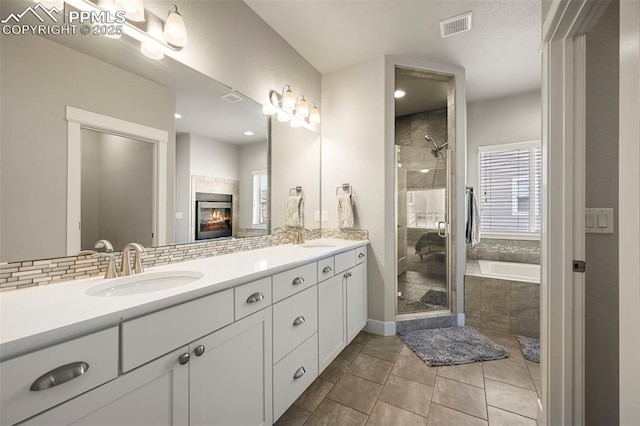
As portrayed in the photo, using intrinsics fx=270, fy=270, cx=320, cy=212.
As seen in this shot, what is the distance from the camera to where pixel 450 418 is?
1.51 metres

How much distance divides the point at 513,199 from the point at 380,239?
2203 millimetres

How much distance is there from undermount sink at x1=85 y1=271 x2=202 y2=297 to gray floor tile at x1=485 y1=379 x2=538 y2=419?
1.90 meters

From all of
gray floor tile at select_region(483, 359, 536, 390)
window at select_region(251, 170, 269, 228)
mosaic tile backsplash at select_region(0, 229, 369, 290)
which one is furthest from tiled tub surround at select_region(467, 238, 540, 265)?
window at select_region(251, 170, 269, 228)

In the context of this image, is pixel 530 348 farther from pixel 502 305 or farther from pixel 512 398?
pixel 512 398

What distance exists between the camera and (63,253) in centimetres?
110

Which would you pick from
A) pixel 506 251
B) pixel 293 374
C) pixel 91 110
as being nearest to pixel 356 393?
pixel 293 374

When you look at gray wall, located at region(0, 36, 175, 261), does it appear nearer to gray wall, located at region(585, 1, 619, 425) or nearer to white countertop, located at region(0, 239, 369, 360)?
white countertop, located at region(0, 239, 369, 360)

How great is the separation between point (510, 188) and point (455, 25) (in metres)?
2.29

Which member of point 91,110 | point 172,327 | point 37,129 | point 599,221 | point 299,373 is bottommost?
point 299,373

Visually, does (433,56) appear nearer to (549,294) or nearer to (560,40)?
(560,40)

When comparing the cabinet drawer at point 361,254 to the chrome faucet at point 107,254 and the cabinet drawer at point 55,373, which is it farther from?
the cabinet drawer at point 55,373

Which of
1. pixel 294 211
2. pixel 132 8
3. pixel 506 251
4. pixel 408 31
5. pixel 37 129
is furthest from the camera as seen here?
pixel 506 251

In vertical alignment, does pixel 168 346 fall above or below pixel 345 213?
below

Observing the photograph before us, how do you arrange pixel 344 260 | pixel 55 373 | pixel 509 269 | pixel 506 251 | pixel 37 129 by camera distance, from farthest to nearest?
1. pixel 506 251
2. pixel 509 269
3. pixel 344 260
4. pixel 37 129
5. pixel 55 373
